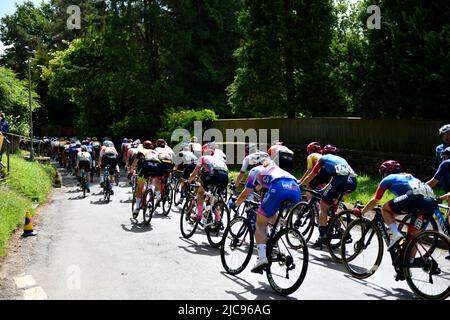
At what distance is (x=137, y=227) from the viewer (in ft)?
39.0

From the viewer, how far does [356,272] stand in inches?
290

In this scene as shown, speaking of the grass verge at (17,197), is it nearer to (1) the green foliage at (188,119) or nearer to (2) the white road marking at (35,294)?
(2) the white road marking at (35,294)

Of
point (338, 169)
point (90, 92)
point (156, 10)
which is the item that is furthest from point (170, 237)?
point (90, 92)

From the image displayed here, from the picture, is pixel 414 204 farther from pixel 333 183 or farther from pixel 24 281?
pixel 24 281

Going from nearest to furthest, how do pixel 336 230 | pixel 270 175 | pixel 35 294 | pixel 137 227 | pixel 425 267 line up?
1. pixel 425 267
2. pixel 35 294
3. pixel 270 175
4. pixel 336 230
5. pixel 137 227

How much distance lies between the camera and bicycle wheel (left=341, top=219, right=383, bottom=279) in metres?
7.15

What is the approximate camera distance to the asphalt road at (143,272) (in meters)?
6.64

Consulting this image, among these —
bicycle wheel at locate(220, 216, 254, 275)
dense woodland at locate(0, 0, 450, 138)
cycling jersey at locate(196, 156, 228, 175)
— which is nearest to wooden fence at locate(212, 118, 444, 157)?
dense woodland at locate(0, 0, 450, 138)

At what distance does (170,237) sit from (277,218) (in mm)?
4043

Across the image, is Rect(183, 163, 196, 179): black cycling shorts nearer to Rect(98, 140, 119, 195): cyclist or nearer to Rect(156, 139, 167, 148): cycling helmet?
Rect(156, 139, 167, 148): cycling helmet

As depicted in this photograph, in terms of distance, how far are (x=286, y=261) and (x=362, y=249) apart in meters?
1.44

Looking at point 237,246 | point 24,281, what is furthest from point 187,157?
point 24,281
